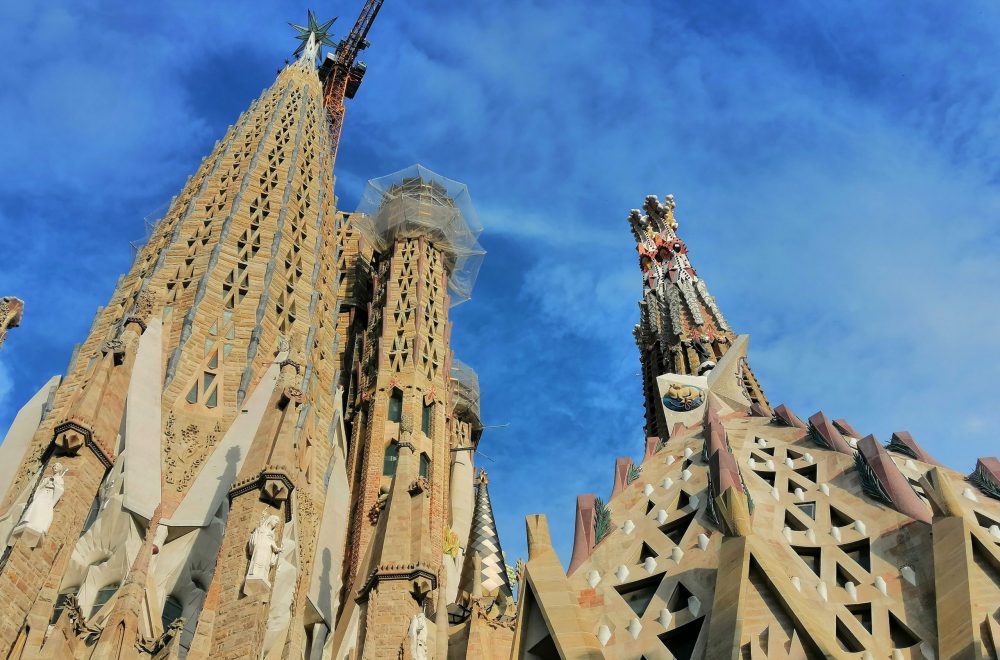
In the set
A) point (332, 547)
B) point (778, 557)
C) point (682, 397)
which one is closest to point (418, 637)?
point (332, 547)

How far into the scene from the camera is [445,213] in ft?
81.7

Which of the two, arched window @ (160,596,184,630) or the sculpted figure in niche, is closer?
arched window @ (160,596,184,630)

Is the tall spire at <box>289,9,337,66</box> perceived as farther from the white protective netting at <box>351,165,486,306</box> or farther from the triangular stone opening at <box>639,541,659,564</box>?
the triangular stone opening at <box>639,541,659,564</box>

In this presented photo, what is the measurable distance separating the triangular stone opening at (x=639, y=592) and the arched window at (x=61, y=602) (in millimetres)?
6820

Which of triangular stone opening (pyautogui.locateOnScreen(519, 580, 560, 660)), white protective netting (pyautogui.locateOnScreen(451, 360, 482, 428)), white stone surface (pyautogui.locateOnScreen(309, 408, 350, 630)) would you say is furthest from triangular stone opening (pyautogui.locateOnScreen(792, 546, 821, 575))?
white protective netting (pyautogui.locateOnScreen(451, 360, 482, 428))

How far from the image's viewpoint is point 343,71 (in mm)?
35531

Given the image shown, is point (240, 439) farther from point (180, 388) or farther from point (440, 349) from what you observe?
point (440, 349)

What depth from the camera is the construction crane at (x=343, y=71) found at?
3419cm

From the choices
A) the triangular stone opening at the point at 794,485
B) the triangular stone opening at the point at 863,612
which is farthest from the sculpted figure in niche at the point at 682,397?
the triangular stone opening at the point at 863,612

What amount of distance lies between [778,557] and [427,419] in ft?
29.2

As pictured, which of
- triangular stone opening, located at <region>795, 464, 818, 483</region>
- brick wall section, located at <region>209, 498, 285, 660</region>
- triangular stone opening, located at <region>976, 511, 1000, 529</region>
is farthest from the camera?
triangular stone opening, located at <region>795, 464, 818, 483</region>

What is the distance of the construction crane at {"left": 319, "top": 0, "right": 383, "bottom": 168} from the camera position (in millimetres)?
34188

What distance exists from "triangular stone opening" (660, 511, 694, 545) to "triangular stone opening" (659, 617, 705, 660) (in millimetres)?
2263

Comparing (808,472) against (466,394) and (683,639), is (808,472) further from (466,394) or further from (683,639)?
(466,394)
